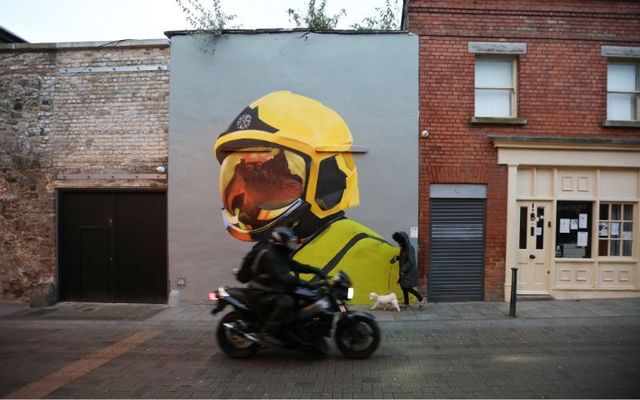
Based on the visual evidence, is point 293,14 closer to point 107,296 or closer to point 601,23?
point 601,23

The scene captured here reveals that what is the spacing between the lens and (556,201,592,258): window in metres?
9.11

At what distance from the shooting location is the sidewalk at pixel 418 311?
25.7 feet

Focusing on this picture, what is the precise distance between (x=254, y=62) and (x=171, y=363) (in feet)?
21.7

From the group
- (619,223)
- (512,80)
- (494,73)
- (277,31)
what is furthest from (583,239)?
(277,31)

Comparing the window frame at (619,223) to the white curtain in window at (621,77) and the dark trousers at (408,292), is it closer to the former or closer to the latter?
the white curtain in window at (621,77)

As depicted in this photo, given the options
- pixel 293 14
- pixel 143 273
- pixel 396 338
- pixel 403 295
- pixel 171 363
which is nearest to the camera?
pixel 171 363

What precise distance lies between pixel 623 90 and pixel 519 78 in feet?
8.45

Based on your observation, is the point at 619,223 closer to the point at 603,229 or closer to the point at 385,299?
the point at 603,229

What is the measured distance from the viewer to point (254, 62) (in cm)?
917

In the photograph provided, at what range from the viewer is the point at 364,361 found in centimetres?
543

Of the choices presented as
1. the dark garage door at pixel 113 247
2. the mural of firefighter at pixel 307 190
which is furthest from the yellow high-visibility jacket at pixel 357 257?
the dark garage door at pixel 113 247

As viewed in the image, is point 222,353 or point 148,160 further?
point 148,160

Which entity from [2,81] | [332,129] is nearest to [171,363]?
[332,129]

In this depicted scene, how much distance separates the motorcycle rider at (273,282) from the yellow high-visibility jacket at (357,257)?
3.39 m
